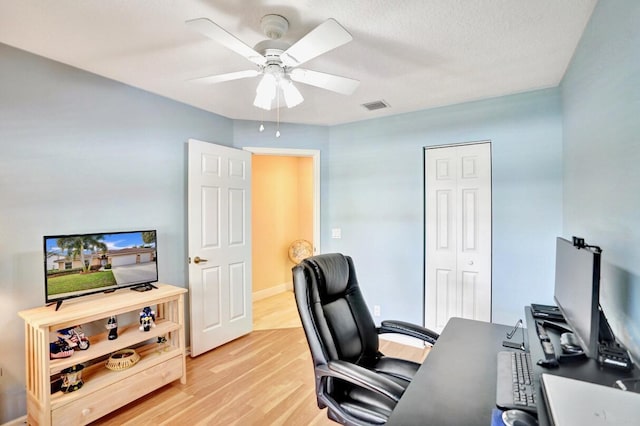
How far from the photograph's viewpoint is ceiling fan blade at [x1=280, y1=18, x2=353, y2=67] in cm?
126

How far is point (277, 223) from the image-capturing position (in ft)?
16.5

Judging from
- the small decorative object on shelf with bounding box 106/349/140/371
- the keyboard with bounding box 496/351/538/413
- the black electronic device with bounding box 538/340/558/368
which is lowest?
the small decorative object on shelf with bounding box 106/349/140/371

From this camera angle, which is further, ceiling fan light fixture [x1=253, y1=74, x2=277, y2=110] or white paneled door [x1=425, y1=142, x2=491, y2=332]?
white paneled door [x1=425, y1=142, x2=491, y2=332]

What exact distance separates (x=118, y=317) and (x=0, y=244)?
35.7 inches

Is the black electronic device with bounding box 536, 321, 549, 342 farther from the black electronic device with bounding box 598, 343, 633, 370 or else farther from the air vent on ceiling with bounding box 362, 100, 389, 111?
the air vent on ceiling with bounding box 362, 100, 389, 111

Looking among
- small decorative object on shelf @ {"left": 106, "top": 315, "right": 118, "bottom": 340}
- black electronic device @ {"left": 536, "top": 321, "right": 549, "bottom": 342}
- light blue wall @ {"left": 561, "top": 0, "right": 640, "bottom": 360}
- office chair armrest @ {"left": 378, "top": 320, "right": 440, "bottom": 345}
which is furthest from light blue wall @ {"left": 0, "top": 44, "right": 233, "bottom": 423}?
light blue wall @ {"left": 561, "top": 0, "right": 640, "bottom": 360}

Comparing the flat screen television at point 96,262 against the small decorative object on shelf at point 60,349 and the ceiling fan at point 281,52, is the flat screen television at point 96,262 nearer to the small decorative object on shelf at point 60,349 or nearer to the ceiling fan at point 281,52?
the small decorative object on shelf at point 60,349

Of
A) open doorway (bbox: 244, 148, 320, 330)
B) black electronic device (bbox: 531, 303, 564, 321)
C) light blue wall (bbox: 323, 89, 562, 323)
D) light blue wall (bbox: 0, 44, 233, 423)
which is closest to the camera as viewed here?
black electronic device (bbox: 531, 303, 564, 321)

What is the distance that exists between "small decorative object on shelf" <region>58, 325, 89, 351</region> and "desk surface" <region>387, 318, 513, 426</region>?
2.05 m

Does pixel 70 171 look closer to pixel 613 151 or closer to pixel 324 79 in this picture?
pixel 324 79

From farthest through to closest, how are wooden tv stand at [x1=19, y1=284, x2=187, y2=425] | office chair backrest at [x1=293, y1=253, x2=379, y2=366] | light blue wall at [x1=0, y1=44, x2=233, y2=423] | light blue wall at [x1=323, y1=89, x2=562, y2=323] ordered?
light blue wall at [x1=323, y1=89, x2=562, y2=323]
light blue wall at [x1=0, y1=44, x2=233, y2=423]
wooden tv stand at [x1=19, y1=284, x2=187, y2=425]
office chair backrest at [x1=293, y1=253, x2=379, y2=366]

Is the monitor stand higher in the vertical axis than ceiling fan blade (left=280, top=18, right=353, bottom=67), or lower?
lower

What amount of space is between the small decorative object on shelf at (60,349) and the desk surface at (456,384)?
6.64ft

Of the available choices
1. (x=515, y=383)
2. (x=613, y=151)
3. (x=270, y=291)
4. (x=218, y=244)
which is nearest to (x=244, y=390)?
(x=218, y=244)
